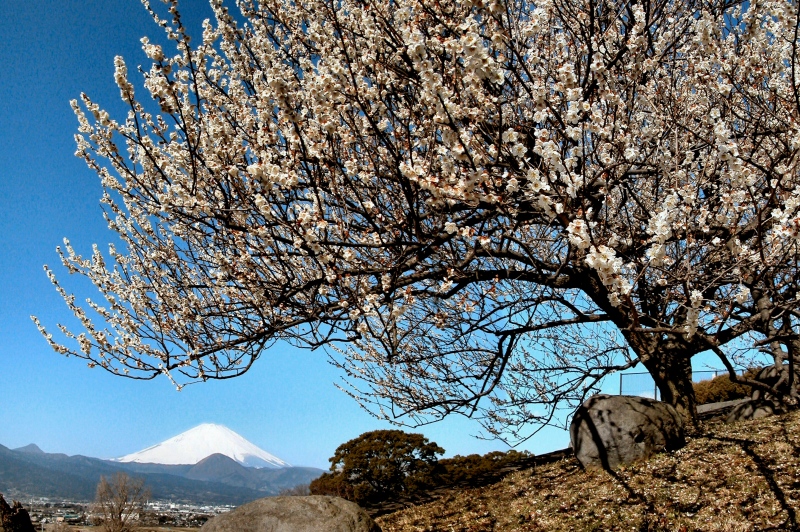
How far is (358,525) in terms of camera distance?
621 cm

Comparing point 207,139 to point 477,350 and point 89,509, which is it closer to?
point 477,350

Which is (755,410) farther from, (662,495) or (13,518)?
(13,518)

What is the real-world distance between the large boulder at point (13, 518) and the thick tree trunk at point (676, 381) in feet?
30.6

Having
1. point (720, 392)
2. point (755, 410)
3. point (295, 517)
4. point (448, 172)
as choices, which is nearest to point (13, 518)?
point (295, 517)

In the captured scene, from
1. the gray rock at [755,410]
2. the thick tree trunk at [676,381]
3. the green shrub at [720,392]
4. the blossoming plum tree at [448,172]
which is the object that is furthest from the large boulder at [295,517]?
the green shrub at [720,392]

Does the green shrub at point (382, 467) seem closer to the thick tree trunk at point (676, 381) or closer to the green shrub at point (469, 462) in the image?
the green shrub at point (469, 462)

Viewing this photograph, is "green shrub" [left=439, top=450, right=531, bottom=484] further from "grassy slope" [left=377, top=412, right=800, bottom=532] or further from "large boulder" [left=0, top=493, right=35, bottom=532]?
"large boulder" [left=0, top=493, right=35, bottom=532]

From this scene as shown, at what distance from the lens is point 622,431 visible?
8.53 meters

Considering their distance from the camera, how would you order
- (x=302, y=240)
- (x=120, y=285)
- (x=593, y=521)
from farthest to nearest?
(x=120, y=285)
(x=593, y=521)
(x=302, y=240)

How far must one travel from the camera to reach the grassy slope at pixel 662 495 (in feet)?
20.3

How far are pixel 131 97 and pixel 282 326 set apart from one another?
113 inches

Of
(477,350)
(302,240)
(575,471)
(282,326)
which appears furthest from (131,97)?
(575,471)

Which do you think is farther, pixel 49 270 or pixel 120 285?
pixel 120 285

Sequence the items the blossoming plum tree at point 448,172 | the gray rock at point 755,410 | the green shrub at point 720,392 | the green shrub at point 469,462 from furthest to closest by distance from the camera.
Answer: the green shrub at point 720,392 → the green shrub at point 469,462 → the gray rock at point 755,410 → the blossoming plum tree at point 448,172
